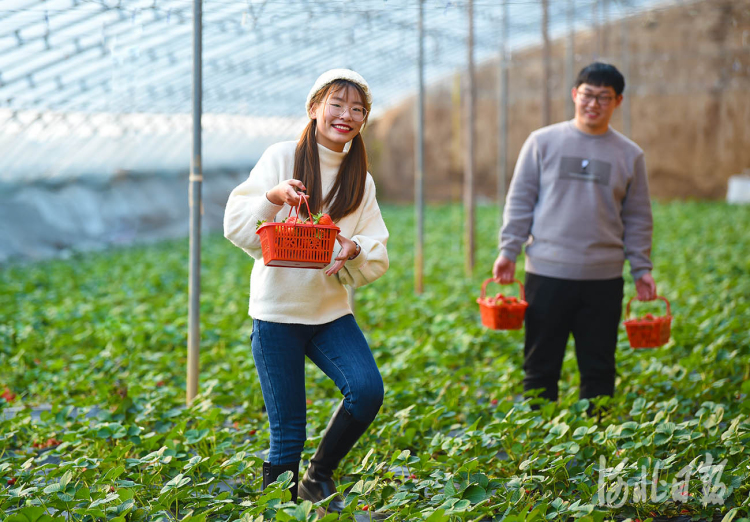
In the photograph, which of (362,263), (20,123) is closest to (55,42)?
(20,123)

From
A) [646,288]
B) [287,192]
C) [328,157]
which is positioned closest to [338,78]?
[328,157]

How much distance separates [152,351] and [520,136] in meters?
15.0

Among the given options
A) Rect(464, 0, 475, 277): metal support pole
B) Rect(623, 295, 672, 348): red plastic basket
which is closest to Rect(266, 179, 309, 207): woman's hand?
Rect(623, 295, 672, 348): red plastic basket

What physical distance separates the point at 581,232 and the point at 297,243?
1426 millimetres

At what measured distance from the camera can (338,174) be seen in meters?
2.32

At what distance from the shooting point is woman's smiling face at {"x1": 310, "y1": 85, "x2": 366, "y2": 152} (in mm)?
2246

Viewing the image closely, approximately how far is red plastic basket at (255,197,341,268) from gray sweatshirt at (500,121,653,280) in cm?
122

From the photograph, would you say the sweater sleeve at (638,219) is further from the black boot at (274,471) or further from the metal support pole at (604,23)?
the metal support pole at (604,23)

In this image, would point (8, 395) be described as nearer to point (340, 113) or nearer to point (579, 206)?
point (340, 113)

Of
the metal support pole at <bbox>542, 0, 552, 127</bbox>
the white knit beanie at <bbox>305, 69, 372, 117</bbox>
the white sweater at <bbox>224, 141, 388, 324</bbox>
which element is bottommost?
the white sweater at <bbox>224, 141, 388, 324</bbox>

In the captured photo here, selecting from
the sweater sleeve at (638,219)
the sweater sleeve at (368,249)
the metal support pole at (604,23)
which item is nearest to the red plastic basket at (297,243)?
the sweater sleeve at (368,249)

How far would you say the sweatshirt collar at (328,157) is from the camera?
231 cm

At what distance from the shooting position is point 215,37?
7.54m

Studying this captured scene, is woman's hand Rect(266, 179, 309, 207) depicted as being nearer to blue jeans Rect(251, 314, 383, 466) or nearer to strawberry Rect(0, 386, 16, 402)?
blue jeans Rect(251, 314, 383, 466)
